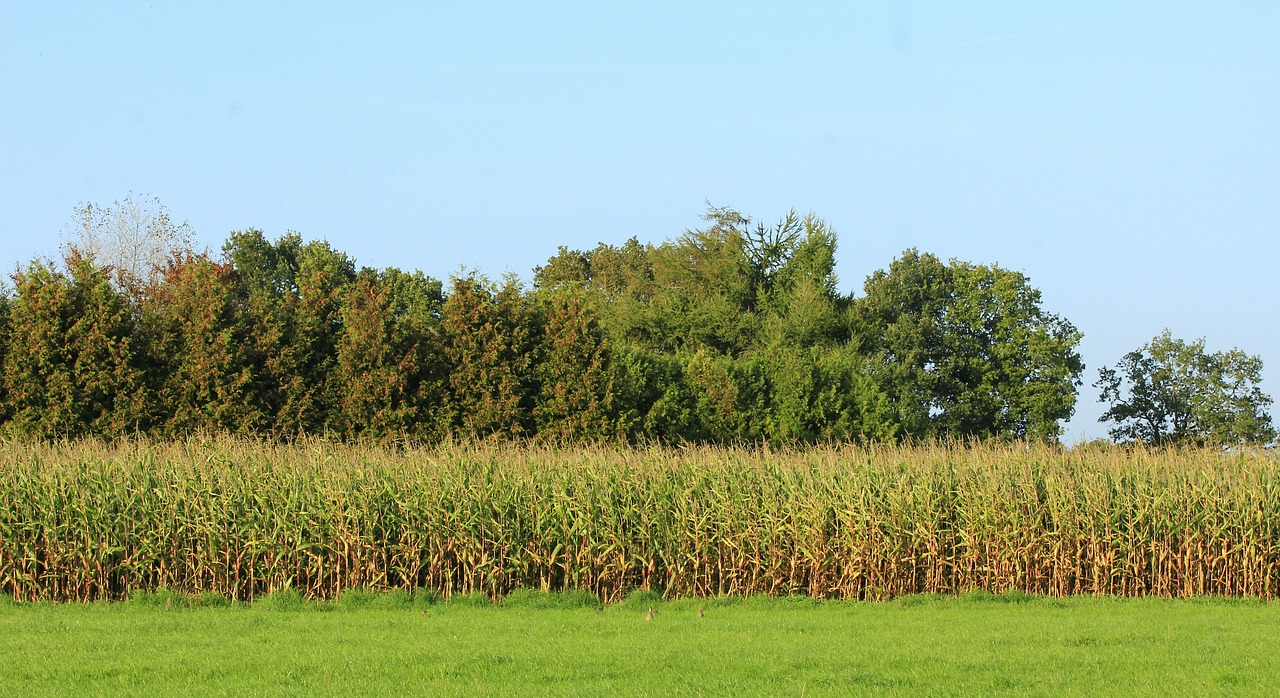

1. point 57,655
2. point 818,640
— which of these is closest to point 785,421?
point 818,640

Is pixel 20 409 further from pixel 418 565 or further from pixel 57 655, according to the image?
pixel 57 655

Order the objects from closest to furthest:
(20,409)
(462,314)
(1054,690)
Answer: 1. (1054,690)
2. (20,409)
3. (462,314)

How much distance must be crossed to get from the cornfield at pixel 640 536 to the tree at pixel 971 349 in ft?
91.2

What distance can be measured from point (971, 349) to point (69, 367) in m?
32.0

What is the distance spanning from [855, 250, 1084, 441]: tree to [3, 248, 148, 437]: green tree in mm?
26366

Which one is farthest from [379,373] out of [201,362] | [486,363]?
[201,362]

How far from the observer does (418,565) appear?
570 inches

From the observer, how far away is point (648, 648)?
33.2 ft

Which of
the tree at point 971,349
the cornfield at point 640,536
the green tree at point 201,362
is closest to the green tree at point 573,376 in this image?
the green tree at point 201,362

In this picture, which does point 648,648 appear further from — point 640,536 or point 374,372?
point 374,372

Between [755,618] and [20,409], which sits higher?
[20,409]

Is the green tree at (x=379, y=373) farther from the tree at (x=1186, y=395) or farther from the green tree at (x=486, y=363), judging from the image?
the tree at (x=1186, y=395)

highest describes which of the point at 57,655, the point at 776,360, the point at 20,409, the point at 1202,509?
the point at 776,360

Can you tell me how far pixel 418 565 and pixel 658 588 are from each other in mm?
2928
